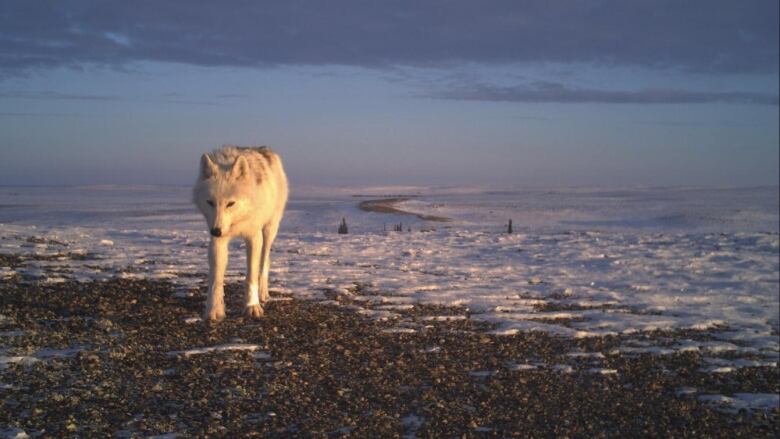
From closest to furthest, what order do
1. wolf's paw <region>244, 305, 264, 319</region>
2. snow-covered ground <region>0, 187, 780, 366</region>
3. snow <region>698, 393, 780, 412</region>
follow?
1. snow <region>698, 393, 780, 412</region>
2. wolf's paw <region>244, 305, 264, 319</region>
3. snow-covered ground <region>0, 187, 780, 366</region>

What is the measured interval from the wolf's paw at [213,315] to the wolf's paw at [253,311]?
0.42 meters

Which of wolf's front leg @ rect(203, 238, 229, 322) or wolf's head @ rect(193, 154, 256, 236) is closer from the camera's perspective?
wolf's head @ rect(193, 154, 256, 236)

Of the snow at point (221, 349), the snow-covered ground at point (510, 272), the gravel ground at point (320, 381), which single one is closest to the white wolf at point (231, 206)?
the gravel ground at point (320, 381)

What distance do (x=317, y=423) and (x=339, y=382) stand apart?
3.62ft

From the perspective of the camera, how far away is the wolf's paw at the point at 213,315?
845 centimetres

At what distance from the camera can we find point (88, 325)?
784 centimetres

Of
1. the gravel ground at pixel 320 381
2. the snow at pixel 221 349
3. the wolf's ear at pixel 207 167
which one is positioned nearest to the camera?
the gravel ground at pixel 320 381

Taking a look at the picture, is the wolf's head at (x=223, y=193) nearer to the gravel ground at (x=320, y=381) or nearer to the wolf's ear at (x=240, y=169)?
the wolf's ear at (x=240, y=169)

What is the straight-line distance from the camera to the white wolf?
840cm

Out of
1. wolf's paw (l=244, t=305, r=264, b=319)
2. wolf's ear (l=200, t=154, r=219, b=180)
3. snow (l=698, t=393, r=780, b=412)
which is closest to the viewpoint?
snow (l=698, t=393, r=780, b=412)

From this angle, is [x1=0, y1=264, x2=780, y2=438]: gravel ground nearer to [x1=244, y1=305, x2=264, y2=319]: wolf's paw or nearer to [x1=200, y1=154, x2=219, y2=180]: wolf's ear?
[x1=244, y1=305, x2=264, y2=319]: wolf's paw

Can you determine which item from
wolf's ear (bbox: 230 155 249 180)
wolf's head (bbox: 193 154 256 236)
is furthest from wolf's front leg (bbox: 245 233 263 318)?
wolf's ear (bbox: 230 155 249 180)

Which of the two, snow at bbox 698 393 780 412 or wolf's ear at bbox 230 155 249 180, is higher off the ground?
wolf's ear at bbox 230 155 249 180

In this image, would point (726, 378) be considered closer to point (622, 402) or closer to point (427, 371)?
point (622, 402)
